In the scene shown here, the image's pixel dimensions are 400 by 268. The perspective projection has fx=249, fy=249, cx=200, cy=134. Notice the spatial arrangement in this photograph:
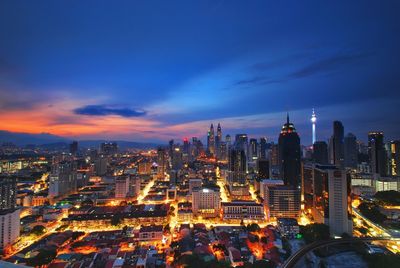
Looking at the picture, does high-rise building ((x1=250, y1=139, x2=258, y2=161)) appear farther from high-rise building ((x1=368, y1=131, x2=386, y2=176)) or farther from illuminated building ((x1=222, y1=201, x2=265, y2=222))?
illuminated building ((x1=222, y1=201, x2=265, y2=222))

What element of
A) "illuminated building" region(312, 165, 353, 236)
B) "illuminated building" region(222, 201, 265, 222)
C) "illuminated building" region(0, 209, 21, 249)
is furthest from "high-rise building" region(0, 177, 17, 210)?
"illuminated building" region(312, 165, 353, 236)

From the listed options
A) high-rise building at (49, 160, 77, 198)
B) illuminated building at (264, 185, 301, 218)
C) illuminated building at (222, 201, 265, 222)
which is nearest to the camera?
illuminated building at (222, 201, 265, 222)

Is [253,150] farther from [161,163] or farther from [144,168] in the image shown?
[144,168]

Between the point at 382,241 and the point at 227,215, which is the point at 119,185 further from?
the point at 382,241

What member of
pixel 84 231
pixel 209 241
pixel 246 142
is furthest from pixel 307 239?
pixel 246 142

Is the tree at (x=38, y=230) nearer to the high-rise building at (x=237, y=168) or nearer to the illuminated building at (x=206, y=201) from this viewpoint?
the illuminated building at (x=206, y=201)
